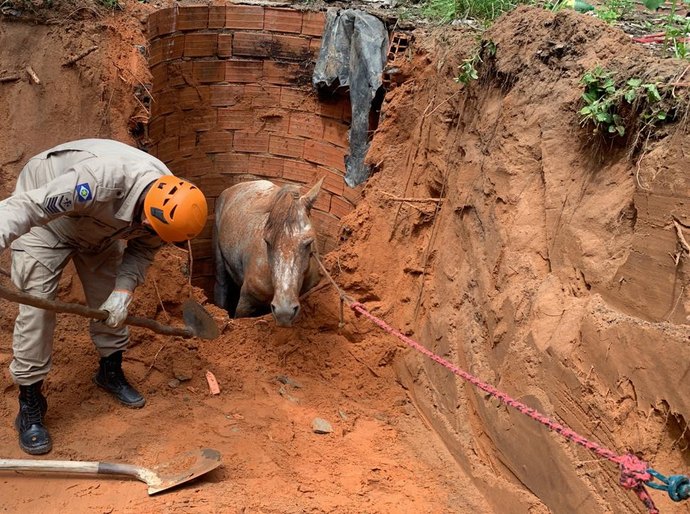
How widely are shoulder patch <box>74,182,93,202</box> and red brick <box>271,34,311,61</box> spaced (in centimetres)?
414

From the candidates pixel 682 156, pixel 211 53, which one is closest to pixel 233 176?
pixel 211 53

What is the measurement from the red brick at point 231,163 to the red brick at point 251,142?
93 mm

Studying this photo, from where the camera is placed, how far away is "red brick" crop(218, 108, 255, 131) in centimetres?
801

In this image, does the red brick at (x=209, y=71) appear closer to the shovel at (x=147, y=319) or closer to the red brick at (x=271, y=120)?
the red brick at (x=271, y=120)

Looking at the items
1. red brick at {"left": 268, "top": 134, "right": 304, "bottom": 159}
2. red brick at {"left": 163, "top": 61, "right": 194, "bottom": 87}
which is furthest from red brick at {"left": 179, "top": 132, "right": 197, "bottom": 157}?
red brick at {"left": 268, "top": 134, "right": 304, "bottom": 159}

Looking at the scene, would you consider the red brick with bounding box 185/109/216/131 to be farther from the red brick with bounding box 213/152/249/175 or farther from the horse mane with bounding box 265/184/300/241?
the horse mane with bounding box 265/184/300/241

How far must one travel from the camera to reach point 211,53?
25.3 feet

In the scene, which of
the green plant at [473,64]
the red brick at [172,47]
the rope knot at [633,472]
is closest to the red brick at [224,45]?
the red brick at [172,47]

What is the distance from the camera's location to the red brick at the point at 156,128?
23.5 feet

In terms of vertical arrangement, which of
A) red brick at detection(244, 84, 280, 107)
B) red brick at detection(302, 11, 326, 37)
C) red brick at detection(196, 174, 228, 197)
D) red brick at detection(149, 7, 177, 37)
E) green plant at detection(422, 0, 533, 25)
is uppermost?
green plant at detection(422, 0, 533, 25)

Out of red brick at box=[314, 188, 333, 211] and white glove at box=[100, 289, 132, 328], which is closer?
white glove at box=[100, 289, 132, 328]

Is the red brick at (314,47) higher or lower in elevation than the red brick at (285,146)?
higher

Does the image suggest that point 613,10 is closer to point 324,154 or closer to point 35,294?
point 324,154

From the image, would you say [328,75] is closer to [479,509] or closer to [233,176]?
[233,176]
